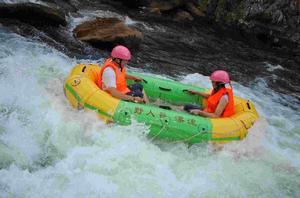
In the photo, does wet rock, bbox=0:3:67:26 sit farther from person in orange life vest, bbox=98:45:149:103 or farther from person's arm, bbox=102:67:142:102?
person's arm, bbox=102:67:142:102

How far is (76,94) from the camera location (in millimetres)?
6531

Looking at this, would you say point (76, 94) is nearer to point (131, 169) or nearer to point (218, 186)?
point (131, 169)

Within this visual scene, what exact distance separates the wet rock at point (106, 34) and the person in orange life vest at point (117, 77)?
4.12m

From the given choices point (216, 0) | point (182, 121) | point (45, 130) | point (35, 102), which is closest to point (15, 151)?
point (45, 130)

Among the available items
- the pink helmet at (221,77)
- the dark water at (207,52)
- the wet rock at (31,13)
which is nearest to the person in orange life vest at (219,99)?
the pink helmet at (221,77)

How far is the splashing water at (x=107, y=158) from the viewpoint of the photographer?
204 inches

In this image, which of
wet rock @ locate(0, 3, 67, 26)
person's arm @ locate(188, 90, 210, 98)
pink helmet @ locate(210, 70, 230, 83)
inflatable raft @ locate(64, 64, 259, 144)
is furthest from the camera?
wet rock @ locate(0, 3, 67, 26)

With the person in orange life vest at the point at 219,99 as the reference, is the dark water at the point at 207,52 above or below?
below

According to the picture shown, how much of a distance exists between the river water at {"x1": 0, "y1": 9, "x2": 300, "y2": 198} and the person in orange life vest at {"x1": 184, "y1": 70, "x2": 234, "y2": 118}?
0.57 meters

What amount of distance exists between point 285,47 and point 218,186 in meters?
Answer: 10.9

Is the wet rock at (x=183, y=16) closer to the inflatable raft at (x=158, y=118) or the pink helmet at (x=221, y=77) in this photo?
the pink helmet at (x=221, y=77)

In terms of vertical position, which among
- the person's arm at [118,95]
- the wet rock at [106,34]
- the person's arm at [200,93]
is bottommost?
the wet rock at [106,34]

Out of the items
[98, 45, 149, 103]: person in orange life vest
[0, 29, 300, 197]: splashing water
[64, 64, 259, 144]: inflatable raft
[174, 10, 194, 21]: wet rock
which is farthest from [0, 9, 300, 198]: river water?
[174, 10, 194, 21]: wet rock

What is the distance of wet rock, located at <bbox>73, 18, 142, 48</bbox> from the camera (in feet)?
35.6
